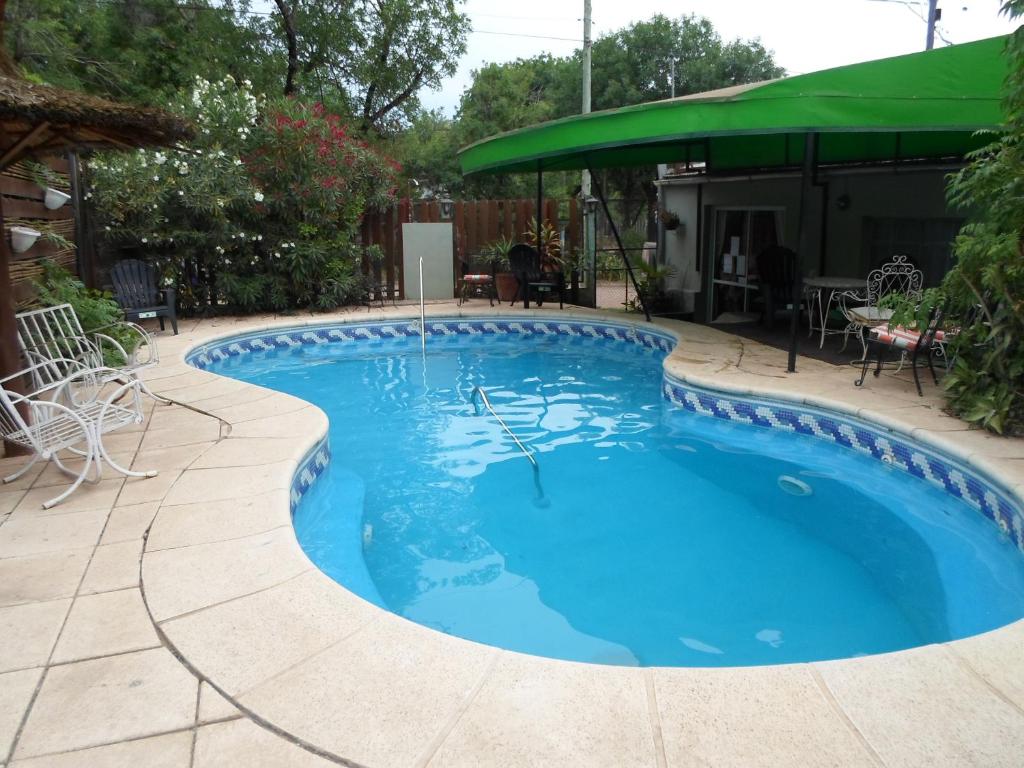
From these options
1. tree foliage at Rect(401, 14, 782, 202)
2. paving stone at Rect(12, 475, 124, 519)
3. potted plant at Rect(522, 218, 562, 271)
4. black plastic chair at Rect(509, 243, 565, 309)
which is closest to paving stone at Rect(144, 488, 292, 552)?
paving stone at Rect(12, 475, 124, 519)

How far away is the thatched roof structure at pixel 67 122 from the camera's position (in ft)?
11.8

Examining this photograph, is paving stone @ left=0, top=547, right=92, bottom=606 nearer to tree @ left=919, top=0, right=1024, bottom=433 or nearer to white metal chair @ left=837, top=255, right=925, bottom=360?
tree @ left=919, top=0, right=1024, bottom=433

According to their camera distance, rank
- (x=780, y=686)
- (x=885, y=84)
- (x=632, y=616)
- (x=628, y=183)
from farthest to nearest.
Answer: (x=628, y=183), (x=885, y=84), (x=632, y=616), (x=780, y=686)

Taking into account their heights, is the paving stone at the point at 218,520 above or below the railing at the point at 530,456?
above

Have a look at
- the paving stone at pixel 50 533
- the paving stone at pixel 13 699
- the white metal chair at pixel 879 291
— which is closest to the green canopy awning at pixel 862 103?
the white metal chair at pixel 879 291

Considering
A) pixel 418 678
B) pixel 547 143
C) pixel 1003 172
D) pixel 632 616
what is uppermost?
pixel 547 143

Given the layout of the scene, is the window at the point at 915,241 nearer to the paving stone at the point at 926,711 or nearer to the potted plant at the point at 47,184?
the paving stone at the point at 926,711

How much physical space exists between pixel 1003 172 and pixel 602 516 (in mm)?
Result: 3431

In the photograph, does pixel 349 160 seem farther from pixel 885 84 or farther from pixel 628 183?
pixel 628 183

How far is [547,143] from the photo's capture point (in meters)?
8.40

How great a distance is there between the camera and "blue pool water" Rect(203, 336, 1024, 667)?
350 centimetres

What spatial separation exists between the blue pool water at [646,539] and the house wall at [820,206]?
314cm

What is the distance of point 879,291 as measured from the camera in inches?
305

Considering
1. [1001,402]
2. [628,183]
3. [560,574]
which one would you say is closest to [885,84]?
[1001,402]
